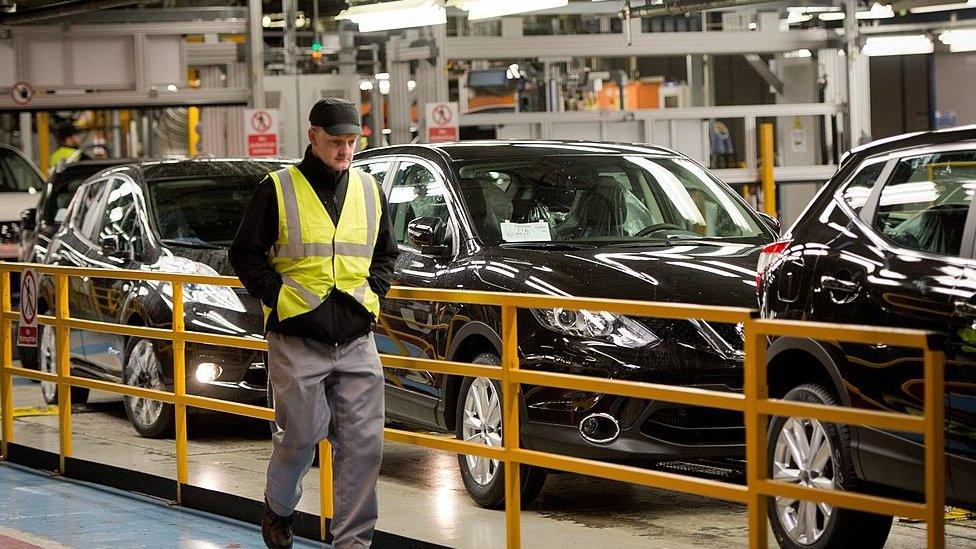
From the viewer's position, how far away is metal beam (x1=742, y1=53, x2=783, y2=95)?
22.8 metres

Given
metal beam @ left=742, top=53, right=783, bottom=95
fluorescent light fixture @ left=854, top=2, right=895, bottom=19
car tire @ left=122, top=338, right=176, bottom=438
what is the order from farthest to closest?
metal beam @ left=742, top=53, right=783, bottom=95
fluorescent light fixture @ left=854, top=2, right=895, bottom=19
car tire @ left=122, top=338, right=176, bottom=438

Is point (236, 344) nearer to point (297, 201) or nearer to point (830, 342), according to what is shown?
point (297, 201)

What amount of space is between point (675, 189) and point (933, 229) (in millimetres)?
3200

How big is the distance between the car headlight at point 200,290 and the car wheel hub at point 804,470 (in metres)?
5.15

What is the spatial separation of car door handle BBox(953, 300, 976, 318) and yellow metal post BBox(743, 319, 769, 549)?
91 cm

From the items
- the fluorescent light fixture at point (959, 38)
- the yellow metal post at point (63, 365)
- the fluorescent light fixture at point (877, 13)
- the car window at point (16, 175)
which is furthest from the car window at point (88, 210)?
the fluorescent light fixture at point (959, 38)

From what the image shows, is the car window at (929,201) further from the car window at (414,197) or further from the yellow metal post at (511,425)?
the car window at (414,197)

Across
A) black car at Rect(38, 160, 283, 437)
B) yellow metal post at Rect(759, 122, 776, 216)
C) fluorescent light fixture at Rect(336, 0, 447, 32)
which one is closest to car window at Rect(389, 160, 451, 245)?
black car at Rect(38, 160, 283, 437)

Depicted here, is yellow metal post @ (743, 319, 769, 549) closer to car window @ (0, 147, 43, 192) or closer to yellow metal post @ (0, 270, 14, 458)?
yellow metal post @ (0, 270, 14, 458)

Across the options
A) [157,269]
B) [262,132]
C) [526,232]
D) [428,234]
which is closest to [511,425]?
[428,234]

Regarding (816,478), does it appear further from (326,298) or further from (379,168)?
(379,168)

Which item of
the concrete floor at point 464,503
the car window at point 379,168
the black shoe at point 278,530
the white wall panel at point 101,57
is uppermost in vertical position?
the white wall panel at point 101,57

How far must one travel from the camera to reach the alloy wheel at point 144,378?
11367mm

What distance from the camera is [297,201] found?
21.6 feet
